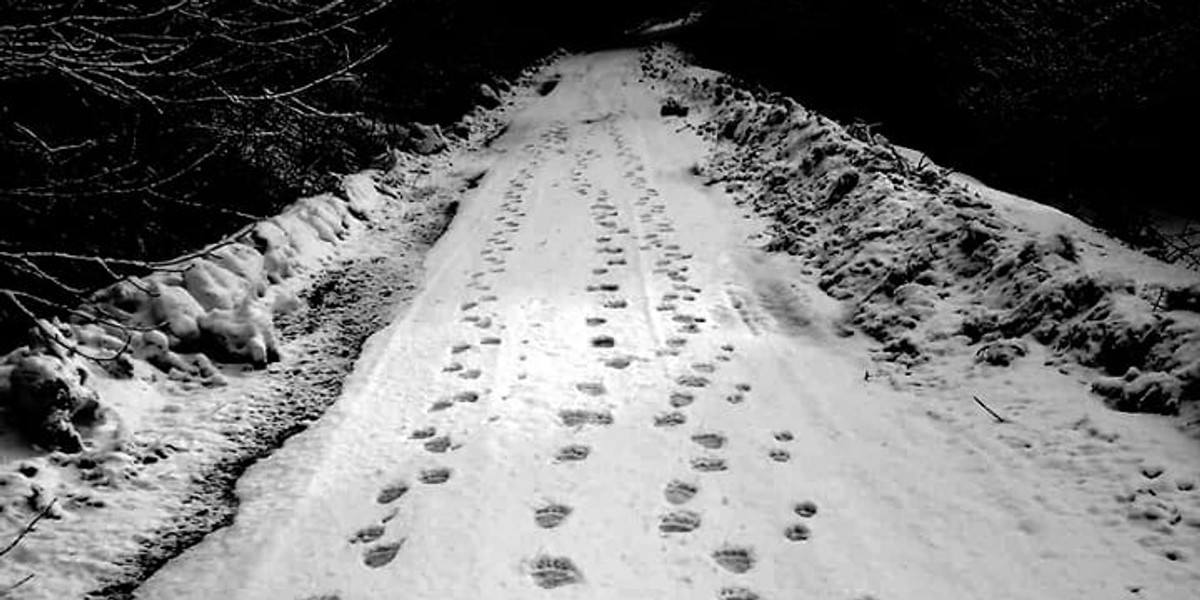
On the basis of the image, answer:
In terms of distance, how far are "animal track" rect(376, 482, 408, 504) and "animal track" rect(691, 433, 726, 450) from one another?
1.39m

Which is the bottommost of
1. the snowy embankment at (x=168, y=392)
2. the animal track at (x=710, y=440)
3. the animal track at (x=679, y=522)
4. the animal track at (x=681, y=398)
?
the snowy embankment at (x=168, y=392)

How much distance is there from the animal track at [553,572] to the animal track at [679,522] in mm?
422

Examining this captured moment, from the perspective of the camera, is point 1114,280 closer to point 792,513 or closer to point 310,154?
point 792,513

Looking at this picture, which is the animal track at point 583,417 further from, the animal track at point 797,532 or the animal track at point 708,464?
the animal track at point 797,532

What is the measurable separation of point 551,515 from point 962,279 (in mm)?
3224

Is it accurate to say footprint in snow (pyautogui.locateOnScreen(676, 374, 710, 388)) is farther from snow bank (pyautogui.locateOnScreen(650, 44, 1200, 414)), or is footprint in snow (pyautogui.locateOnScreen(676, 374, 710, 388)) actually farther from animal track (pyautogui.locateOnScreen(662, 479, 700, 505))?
snow bank (pyautogui.locateOnScreen(650, 44, 1200, 414))

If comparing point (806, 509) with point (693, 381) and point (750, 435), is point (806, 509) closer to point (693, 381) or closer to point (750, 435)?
point (750, 435)

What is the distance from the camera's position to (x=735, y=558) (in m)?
2.92

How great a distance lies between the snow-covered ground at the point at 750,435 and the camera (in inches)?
113

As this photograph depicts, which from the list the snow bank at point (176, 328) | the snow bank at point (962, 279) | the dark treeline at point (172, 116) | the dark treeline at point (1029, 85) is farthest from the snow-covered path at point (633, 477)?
the dark treeline at point (1029, 85)

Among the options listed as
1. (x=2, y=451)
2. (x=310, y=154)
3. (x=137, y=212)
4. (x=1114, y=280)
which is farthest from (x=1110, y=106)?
(x=2, y=451)

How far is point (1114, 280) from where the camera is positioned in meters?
4.15

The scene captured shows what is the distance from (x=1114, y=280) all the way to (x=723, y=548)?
2.82 meters

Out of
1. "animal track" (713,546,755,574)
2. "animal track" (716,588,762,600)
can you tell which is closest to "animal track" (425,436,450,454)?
"animal track" (713,546,755,574)
